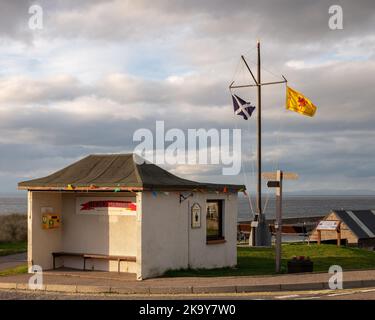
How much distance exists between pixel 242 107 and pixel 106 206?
11.9 m

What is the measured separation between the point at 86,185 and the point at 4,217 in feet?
66.2

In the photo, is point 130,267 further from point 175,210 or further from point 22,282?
point 22,282

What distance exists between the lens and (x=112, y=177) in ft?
57.7

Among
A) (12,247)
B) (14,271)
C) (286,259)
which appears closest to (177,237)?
(14,271)

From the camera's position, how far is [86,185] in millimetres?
17406

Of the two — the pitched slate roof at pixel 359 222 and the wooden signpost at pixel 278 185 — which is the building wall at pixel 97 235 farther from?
the pitched slate roof at pixel 359 222

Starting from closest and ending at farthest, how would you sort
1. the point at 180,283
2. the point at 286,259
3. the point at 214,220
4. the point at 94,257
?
the point at 180,283 < the point at 94,257 < the point at 214,220 < the point at 286,259

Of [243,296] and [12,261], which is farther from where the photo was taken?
[12,261]

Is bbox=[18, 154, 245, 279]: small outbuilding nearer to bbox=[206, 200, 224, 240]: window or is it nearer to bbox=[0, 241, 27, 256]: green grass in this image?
bbox=[206, 200, 224, 240]: window

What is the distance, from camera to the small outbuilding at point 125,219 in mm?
16953

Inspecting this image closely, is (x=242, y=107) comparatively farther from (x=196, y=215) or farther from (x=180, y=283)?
(x=180, y=283)

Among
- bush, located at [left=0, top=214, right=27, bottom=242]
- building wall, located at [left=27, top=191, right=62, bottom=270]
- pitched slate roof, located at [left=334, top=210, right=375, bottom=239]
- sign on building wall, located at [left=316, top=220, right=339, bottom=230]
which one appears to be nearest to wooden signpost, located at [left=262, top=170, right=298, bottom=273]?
building wall, located at [left=27, top=191, right=62, bottom=270]

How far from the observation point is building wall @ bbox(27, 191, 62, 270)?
1852cm
